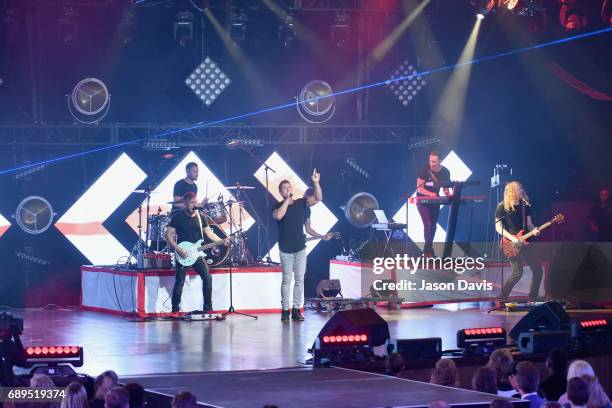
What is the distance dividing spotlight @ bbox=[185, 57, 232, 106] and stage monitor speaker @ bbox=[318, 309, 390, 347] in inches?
325

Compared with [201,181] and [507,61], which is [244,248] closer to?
[201,181]

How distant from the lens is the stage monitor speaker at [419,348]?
8.53m

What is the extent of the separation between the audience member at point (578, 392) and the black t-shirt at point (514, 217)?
727 cm

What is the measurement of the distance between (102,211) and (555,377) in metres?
9.77

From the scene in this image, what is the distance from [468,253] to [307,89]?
385 centimetres

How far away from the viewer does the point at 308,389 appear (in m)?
7.01

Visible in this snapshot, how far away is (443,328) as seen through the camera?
11.6 metres

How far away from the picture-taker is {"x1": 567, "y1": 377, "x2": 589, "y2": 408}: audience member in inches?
237

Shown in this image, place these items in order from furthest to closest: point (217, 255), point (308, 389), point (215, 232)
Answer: point (215, 232) < point (217, 255) < point (308, 389)

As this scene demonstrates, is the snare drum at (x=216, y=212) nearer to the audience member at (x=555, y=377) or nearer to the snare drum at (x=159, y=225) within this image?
the snare drum at (x=159, y=225)

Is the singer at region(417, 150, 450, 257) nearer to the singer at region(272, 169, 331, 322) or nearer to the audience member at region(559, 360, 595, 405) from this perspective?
the singer at region(272, 169, 331, 322)

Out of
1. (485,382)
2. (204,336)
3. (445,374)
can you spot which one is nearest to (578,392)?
(485,382)

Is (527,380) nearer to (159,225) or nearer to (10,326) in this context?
(10,326)

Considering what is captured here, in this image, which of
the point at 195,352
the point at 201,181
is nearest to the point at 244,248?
the point at 201,181
